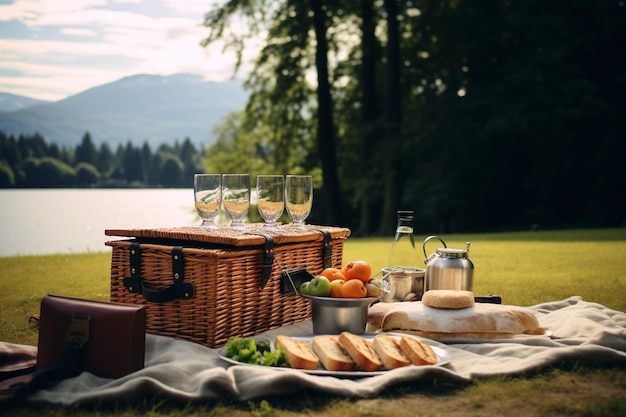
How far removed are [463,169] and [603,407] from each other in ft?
62.3

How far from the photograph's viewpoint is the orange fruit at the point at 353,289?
4395 millimetres

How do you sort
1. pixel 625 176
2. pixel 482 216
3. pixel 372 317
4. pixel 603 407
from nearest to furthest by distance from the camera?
pixel 603 407 → pixel 372 317 → pixel 625 176 → pixel 482 216

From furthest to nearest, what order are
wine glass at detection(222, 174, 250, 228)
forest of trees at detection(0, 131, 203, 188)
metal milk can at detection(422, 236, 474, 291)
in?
forest of trees at detection(0, 131, 203, 188)
metal milk can at detection(422, 236, 474, 291)
wine glass at detection(222, 174, 250, 228)

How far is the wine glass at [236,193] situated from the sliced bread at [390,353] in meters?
1.59

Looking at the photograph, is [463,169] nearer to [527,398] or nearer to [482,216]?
[482,216]

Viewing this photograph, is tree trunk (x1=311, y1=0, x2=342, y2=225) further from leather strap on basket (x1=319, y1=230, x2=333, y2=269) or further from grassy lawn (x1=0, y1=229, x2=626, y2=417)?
leather strap on basket (x1=319, y1=230, x2=333, y2=269)

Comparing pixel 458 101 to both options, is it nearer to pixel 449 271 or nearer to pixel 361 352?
pixel 449 271

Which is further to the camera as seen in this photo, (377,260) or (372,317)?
(377,260)

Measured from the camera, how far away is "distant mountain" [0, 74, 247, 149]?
43344 millimetres

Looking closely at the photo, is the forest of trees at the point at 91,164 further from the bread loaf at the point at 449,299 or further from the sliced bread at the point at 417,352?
the sliced bread at the point at 417,352

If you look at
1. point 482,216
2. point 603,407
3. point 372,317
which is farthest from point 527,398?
point 482,216

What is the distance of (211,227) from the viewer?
4957mm

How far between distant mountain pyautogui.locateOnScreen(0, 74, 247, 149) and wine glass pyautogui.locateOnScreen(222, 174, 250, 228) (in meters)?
18.1

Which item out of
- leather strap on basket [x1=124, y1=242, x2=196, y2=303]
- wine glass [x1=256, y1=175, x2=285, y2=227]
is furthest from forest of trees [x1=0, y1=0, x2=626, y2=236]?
leather strap on basket [x1=124, y1=242, x2=196, y2=303]
